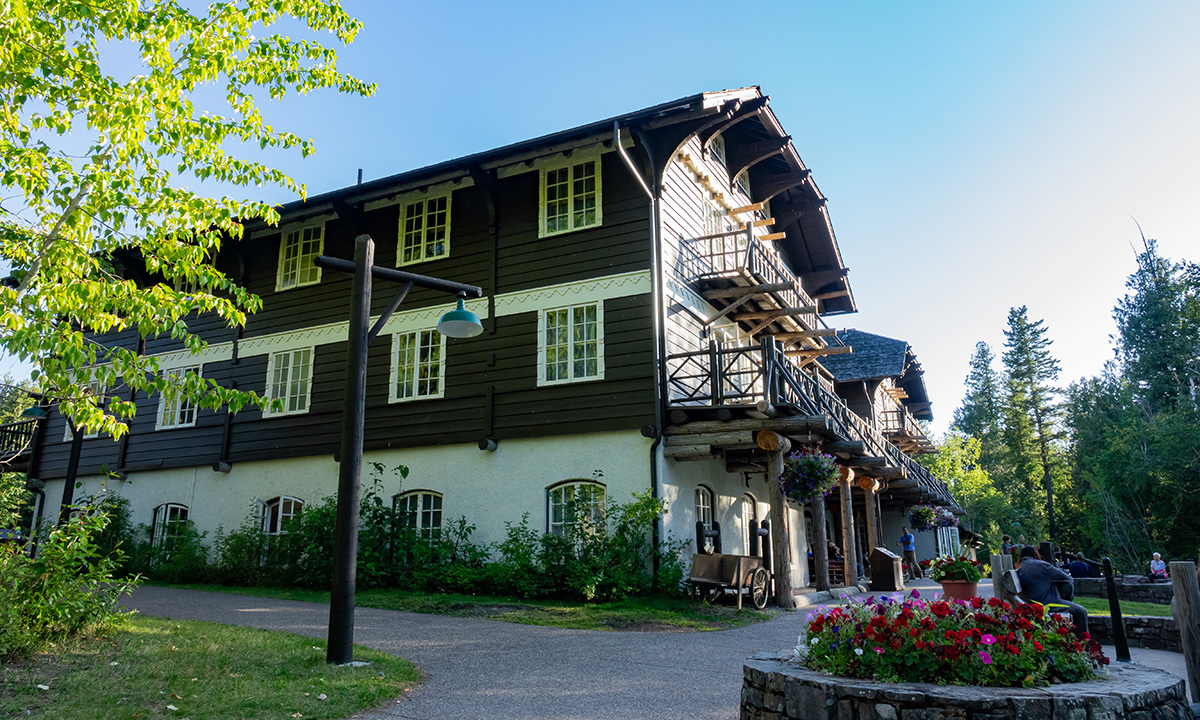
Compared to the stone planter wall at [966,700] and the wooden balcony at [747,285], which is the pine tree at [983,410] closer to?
the wooden balcony at [747,285]

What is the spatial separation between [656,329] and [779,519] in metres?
3.78

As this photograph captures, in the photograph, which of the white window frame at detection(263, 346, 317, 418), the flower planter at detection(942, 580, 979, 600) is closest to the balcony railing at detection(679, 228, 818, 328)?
the flower planter at detection(942, 580, 979, 600)

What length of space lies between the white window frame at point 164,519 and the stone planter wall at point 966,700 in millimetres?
17275

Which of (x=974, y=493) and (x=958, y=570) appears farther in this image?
(x=974, y=493)

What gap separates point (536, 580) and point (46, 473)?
51.7 feet

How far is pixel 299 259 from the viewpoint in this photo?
60.1ft

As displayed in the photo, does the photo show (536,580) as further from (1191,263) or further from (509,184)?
(1191,263)

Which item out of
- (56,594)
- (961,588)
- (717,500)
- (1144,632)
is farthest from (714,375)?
(56,594)

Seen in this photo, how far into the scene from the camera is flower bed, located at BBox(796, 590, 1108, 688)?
468 centimetres

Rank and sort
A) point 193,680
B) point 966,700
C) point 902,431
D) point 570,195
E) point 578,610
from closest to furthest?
point 966,700
point 193,680
point 578,610
point 570,195
point 902,431

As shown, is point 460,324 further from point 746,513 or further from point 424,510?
point 746,513

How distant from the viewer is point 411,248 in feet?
55.9

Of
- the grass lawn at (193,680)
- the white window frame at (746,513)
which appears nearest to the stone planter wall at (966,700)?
the grass lawn at (193,680)

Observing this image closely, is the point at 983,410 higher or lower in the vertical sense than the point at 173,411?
higher
